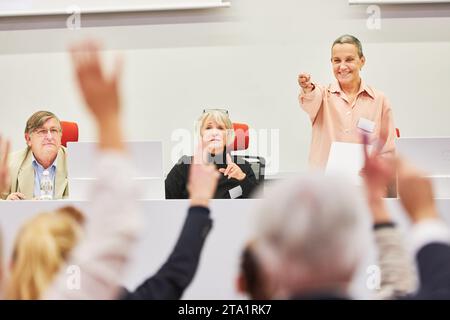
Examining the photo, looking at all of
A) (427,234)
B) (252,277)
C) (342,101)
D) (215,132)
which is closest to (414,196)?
(427,234)

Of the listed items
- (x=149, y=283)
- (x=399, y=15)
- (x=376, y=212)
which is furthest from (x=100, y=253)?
(x=399, y=15)

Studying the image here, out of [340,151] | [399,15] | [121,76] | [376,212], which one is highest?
[399,15]

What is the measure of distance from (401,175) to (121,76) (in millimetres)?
714

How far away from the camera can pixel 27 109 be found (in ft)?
12.4

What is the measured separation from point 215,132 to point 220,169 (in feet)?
0.90

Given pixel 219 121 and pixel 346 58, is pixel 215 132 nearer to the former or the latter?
pixel 219 121

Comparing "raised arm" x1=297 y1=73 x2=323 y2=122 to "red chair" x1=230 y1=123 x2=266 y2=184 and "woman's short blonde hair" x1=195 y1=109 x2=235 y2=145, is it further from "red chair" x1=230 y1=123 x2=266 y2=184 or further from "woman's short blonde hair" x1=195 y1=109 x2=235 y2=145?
"woman's short blonde hair" x1=195 y1=109 x2=235 y2=145

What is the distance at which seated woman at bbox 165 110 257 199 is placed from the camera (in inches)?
64.4

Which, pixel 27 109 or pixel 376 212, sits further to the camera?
pixel 27 109

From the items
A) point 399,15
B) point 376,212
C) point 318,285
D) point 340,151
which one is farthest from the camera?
point 399,15

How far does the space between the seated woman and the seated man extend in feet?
1.12

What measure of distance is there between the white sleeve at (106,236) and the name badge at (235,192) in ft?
1.07

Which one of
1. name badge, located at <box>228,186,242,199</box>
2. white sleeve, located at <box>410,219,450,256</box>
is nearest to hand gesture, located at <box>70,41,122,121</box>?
name badge, located at <box>228,186,242,199</box>

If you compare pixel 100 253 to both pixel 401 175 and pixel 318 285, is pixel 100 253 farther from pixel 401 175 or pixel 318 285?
pixel 401 175
